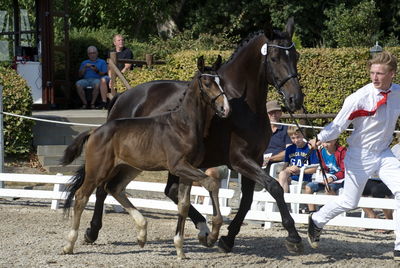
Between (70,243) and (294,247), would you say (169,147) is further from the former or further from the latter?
(294,247)

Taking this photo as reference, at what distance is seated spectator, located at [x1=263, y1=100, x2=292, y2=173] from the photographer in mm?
10867

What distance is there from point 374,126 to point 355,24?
15.1m

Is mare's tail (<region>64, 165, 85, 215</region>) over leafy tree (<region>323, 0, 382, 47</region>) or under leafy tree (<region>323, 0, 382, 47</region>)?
under

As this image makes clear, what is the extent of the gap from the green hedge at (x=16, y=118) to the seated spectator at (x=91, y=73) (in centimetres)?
333

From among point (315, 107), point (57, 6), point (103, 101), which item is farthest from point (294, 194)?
point (57, 6)

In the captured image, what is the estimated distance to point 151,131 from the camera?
7941mm

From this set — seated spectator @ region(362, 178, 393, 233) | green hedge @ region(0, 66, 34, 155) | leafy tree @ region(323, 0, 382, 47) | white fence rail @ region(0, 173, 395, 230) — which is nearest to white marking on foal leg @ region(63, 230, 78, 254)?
white fence rail @ region(0, 173, 395, 230)

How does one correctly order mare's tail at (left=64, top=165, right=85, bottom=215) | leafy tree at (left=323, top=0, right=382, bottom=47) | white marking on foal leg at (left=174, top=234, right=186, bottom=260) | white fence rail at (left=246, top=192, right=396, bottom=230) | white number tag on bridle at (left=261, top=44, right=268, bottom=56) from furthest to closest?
leafy tree at (left=323, top=0, right=382, bottom=47) < white fence rail at (left=246, top=192, right=396, bottom=230) < mare's tail at (left=64, top=165, right=85, bottom=215) < white number tag on bridle at (left=261, top=44, right=268, bottom=56) < white marking on foal leg at (left=174, top=234, right=186, bottom=260)

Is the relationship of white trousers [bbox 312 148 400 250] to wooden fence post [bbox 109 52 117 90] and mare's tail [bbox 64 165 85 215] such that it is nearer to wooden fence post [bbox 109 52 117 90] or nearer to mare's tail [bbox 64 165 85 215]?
mare's tail [bbox 64 165 85 215]

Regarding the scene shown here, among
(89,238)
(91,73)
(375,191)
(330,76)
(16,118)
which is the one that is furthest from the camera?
(91,73)

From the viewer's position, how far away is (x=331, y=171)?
10398 mm

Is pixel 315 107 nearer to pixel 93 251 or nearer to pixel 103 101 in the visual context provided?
pixel 103 101

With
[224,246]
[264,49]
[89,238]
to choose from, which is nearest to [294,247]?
[224,246]

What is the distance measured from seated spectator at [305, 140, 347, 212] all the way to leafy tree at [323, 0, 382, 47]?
11.7 m
